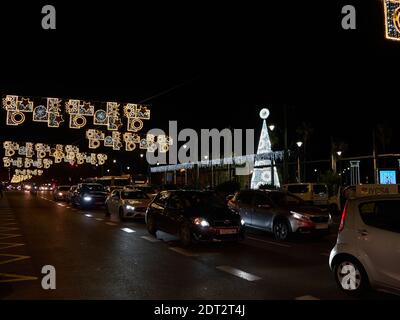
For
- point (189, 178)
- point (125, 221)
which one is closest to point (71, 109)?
point (125, 221)

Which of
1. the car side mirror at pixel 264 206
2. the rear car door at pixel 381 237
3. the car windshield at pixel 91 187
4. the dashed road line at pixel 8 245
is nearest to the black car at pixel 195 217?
the car side mirror at pixel 264 206

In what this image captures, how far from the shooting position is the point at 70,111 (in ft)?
89.7

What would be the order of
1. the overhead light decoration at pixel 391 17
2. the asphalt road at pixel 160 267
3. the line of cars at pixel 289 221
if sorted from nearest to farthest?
the line of cars at pixel 289 221 < the asphalt road at pixel 160 267 < the overhead light decoration at pixel 391 17

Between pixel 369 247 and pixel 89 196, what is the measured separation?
24944 mm

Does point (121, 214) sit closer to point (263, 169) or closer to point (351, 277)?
point (351, 277)

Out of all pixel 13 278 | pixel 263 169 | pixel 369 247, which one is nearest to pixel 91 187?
pixel 263 169

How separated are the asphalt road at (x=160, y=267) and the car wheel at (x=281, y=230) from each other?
0.31m

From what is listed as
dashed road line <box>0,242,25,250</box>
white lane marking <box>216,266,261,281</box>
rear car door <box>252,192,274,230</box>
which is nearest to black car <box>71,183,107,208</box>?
dashed road line <box>0,242,25,250</box>

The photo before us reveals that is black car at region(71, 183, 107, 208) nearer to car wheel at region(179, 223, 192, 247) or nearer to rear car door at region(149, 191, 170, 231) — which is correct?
rear car door at region(149, 191, 170, 231)

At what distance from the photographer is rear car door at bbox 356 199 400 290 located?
693 centimetres

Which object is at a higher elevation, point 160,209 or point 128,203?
point 160,209

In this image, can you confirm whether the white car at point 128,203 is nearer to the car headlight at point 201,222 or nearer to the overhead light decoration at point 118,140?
the car headlight at point 201,222

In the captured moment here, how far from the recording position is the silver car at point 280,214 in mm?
14234
